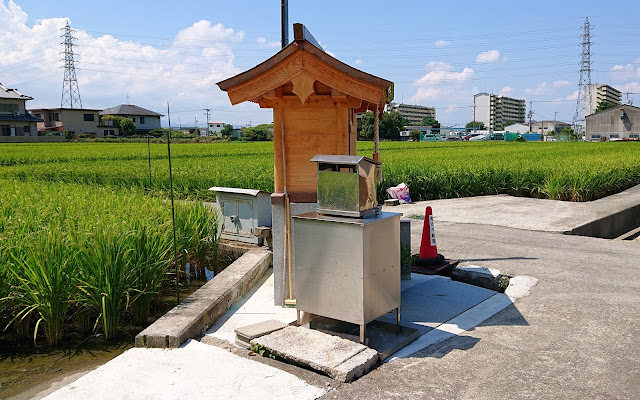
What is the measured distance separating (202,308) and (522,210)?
8.97 m

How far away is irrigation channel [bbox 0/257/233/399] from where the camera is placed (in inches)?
161

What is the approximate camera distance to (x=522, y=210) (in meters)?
11.8

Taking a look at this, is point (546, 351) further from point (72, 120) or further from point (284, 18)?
point (72, 120)

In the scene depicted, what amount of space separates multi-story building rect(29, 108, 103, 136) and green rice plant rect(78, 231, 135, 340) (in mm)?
61301

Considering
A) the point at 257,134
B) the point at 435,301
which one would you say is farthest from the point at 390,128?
the point at 435,301

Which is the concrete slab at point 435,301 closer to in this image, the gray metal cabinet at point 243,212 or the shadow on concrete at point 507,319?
the shadow on concrete at point 507,319

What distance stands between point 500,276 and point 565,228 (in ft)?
13.4

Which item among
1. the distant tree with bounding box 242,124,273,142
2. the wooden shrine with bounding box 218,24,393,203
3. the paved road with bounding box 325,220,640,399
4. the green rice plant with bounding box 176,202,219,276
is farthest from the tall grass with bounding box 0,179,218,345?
the distant tree with bounding box 242,124,273,142

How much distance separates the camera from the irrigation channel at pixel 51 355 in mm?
4094

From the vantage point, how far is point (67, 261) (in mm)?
4555

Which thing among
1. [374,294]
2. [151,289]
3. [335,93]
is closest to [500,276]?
[374,294]

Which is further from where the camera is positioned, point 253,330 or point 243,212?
point 243,212

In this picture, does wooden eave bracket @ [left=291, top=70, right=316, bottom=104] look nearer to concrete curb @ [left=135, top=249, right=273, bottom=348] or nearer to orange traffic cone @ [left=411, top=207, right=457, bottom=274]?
concrete curb @ [left=135, top=249, right=273, bottom=348]

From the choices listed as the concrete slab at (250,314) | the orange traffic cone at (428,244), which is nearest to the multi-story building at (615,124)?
the orange traffic cone at (428,244)
